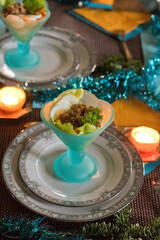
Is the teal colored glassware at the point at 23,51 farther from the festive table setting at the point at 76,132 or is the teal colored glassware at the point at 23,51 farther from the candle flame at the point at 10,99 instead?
the candle flame at the point at 10,99

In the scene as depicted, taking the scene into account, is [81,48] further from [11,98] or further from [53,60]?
[11,98]

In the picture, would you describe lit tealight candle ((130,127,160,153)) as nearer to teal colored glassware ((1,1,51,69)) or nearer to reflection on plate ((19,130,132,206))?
reflection on plate ((19,130,132,206))

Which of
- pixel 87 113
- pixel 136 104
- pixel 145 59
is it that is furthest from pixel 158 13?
pixel 87 113

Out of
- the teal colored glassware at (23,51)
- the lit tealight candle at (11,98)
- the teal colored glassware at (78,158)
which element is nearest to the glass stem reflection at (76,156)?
the teal colored glassware at (78,158)

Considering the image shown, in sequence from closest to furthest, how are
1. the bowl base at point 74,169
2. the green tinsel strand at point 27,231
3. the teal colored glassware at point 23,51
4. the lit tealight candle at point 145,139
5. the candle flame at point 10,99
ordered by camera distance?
the green tinsel strand at point 27,231 < the bowl base at point 74,169 < the lit tealight candle at point 145,139 < the candle flame at point 10,99 < the teal colored glassware at point 23,51

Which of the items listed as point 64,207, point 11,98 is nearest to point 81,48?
point 11,98

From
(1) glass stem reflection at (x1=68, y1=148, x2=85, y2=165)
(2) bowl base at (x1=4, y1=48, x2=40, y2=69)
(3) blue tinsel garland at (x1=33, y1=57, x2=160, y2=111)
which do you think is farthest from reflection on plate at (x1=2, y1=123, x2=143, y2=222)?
(2) bowl base at (x1=4, y1=48, x2=40, y2=69)
